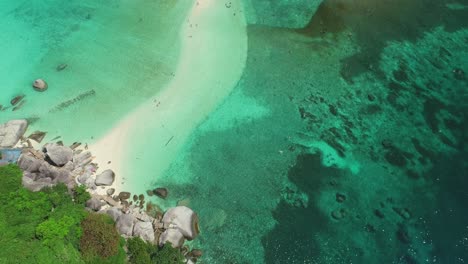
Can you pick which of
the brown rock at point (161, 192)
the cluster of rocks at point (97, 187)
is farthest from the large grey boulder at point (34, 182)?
the brown rock at point (161, 192)

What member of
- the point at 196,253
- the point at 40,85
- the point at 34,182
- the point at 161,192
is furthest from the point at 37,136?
the point at 196,253

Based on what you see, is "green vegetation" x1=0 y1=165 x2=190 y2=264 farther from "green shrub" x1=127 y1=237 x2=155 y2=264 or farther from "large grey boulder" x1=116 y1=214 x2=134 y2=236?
"large grey boulder" x1=116 y1=214 x2=134 y2=236

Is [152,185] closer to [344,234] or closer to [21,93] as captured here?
[344,234]

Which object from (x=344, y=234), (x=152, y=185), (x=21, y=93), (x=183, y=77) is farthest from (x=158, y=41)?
(x=344, y=234)

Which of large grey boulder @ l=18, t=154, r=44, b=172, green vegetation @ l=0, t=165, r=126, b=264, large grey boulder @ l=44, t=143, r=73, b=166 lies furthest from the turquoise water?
green vegetation @ l=0, t=165, r=126, b=264

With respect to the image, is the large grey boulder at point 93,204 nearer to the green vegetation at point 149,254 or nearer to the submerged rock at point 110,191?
the submerged rock at point 110,191
